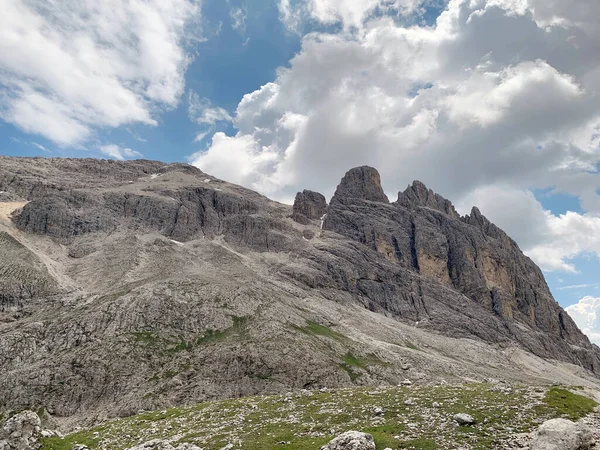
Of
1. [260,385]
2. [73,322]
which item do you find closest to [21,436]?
[260,385]

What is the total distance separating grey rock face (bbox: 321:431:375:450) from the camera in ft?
80.9

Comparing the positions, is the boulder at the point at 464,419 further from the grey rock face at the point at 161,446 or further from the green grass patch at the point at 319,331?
the green grass patch at the point at 319,331

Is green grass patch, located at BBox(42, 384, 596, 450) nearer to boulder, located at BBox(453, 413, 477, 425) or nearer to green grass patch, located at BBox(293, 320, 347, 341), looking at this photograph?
boulder, located at BBox(453, 413, 477, 425)

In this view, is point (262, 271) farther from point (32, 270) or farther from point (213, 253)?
point (32, 270)

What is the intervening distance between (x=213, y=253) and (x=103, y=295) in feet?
199

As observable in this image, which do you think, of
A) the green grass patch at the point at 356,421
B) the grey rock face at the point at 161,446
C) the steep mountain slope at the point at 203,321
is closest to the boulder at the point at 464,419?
Result: the green grass patch at the point at 356,421

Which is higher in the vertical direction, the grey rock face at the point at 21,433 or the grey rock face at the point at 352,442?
the grey rock face at the point at 352,442

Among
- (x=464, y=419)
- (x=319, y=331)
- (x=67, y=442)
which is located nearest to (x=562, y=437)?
(x=464, y=419)

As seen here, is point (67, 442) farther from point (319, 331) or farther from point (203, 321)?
point (319, 331)

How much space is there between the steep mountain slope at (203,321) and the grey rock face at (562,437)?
6451 centimetres

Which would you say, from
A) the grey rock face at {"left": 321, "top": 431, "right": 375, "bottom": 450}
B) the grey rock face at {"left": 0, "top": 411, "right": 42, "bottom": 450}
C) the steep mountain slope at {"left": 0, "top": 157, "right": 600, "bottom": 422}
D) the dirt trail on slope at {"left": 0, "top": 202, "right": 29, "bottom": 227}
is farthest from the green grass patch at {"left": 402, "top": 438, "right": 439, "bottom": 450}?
the dirt trail on slope at {"left": 0, "top": 202, "right": 29, "bottom": 227}

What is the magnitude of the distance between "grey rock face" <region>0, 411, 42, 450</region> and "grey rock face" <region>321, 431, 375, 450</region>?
27.4m

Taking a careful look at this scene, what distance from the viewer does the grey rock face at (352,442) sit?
24.7 metres

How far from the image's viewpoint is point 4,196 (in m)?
190
